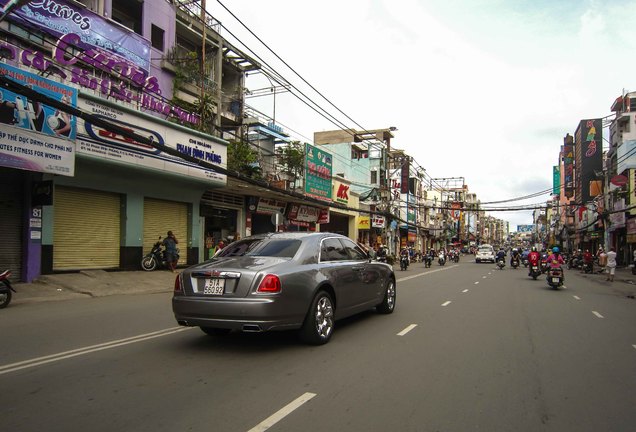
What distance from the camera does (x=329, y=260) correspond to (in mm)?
7355

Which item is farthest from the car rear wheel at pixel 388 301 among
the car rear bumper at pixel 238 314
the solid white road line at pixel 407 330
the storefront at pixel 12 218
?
the storefront at pixel 12 218

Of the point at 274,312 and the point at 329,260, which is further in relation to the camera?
the point at 329,260

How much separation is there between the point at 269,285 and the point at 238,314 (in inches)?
20.9

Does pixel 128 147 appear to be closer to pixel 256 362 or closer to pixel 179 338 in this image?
pixel 179 338

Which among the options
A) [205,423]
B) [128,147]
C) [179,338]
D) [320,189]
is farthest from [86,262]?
[320,189]

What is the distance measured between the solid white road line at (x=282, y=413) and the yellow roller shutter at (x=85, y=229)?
512 inches

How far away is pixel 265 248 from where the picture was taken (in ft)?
22.9

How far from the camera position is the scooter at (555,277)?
1664cm

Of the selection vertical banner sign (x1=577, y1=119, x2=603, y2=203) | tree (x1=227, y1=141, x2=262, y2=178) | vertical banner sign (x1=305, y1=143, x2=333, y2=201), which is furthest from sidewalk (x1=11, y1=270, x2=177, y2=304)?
vertical banner sign (x1=577, y1=119, x2=603, y2=203)

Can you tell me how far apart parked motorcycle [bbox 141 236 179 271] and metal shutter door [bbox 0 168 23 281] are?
14.9 ft

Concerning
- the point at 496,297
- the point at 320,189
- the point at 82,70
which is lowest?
the point at 496,297

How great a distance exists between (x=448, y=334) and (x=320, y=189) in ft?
75.4

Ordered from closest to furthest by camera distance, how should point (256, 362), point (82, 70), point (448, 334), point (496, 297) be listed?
point (256, 362) < point (448, 334) < point (496, 297) < point (82, 70)

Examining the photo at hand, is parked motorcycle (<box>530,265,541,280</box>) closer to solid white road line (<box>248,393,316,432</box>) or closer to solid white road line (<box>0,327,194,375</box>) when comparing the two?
solid white road line (<box>0,327,194,375</box>)
